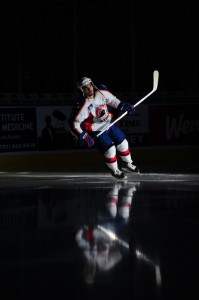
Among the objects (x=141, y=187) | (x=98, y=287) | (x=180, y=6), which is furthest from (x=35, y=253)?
(x=180, y=6)

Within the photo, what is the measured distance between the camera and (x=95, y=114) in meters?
10.3

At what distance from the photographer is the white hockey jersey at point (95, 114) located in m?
10.1

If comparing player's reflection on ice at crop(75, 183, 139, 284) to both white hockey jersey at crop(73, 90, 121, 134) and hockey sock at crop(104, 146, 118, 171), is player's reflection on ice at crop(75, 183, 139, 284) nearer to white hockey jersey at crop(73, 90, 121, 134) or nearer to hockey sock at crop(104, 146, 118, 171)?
hockey sock at crop(104, 146, 118, 171)

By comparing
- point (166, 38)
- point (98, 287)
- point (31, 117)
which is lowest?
point (98, 287)

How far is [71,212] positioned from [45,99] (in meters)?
6.24

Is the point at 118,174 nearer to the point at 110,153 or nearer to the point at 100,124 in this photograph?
the point at 110,153

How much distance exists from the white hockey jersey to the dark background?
6376mm

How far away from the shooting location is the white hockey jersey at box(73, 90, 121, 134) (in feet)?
33.3

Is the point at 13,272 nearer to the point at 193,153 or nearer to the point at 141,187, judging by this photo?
the point at 141,187

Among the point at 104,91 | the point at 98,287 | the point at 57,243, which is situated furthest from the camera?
the point at 104,91

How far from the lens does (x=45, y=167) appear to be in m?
12.7

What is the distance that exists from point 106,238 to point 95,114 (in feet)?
16.1

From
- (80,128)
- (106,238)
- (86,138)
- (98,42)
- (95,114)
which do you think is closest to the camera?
(106,238)

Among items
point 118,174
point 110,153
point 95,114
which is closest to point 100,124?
point 95,114
